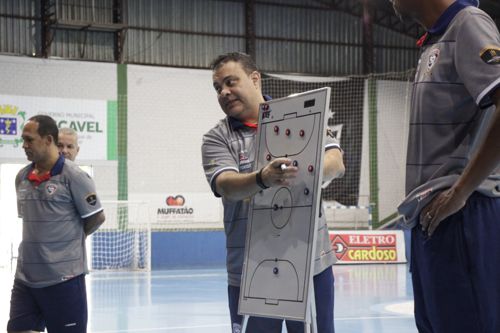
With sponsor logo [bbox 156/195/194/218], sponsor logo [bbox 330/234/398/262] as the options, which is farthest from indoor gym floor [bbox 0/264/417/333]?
sponsor logo [bbox 156/195/194/218]

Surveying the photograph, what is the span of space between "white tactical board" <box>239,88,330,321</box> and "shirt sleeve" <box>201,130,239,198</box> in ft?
0.55

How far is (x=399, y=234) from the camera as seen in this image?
70.5 feet

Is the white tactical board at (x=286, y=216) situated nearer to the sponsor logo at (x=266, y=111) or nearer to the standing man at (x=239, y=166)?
the sponsor logo at (x=266, y=111)

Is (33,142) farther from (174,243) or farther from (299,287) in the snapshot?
(174,243)

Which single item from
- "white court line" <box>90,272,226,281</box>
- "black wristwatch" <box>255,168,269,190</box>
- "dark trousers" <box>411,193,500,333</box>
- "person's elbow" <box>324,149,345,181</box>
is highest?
"person's elbow" <box>324,149,345,181</box>

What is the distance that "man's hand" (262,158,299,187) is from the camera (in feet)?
12.5

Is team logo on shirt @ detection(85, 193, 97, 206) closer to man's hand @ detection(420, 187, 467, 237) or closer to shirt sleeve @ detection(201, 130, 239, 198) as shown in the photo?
shirt sleeve @ detection(201, 130, 239, 198)

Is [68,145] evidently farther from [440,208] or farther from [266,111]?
[440,208]

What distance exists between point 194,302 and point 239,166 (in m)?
8.51

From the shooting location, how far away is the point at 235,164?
14.0 feet

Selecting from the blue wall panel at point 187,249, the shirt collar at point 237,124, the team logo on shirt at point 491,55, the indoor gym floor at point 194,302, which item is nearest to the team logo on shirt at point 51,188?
the shirt collar at point 237,124

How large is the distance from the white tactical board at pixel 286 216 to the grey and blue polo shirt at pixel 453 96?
884mm

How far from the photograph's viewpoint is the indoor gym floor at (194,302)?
9.64m

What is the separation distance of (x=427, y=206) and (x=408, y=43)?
26598 mm
